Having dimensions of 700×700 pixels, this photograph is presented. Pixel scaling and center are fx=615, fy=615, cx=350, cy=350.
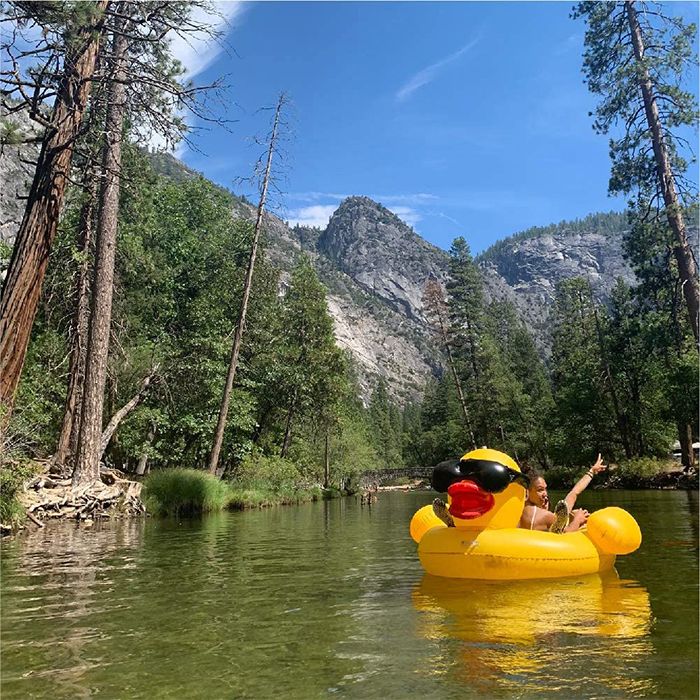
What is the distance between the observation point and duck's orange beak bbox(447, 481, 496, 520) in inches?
252

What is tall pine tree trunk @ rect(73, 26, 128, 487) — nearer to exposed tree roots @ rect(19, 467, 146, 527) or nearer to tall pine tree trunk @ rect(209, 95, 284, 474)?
exposed tree roots @ rect(19, 467, 146, 527)

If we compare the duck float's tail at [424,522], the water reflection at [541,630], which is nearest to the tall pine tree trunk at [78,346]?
the duck float's tail at [424,522]

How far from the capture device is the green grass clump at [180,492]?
16141 millimetres

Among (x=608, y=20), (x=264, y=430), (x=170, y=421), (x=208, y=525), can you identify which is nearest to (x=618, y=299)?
(x=264, y=430)

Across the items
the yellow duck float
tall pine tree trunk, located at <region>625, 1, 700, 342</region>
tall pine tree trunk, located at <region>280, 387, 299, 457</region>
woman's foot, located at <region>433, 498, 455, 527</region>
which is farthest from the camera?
tall pine tree trunk, located at <region>280, 387, 299, 457</region>

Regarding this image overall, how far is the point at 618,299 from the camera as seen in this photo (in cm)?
4366

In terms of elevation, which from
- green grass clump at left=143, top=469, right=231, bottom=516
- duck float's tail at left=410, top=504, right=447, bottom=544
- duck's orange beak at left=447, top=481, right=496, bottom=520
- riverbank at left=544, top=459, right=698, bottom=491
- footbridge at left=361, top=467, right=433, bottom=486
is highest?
duck's orange beak at left=447, top=481, right=496, bottom=520

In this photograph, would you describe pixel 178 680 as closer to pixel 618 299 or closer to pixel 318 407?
pixel 318 407

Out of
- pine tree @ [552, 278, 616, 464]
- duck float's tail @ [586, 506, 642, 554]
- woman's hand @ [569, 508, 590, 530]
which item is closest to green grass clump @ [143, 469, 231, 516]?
woman's hand @ [569, 508, 590, 530]

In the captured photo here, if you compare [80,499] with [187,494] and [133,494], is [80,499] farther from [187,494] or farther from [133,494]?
[187,494]

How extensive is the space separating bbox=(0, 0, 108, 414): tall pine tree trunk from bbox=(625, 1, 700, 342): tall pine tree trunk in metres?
13.0

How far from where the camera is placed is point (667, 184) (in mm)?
15281

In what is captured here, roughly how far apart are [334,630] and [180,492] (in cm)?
1319

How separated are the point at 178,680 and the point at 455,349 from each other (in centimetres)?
4965
